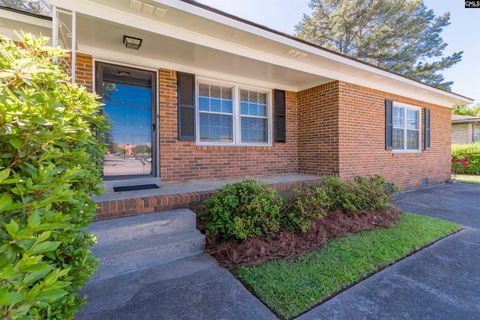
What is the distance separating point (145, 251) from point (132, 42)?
319cm

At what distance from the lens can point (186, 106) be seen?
4.73m

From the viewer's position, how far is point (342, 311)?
1.93 m

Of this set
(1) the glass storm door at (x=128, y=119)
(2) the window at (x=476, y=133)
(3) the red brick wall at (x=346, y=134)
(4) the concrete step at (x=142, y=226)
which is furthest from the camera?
(2) the window at (x=476, y=133)

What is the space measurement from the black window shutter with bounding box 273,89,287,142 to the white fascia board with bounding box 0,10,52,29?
462 centimetres

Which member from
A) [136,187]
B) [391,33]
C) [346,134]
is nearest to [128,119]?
[136,187]

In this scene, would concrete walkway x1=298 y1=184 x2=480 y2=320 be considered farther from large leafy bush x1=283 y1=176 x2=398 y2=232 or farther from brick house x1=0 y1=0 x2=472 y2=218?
brick house x1=0 y1=0 x2=472 y2=218

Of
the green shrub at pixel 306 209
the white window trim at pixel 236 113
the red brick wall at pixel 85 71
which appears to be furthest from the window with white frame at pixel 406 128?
the red brick wall at pixel 85 71

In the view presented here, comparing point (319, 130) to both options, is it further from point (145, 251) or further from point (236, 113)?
point (145, 251)

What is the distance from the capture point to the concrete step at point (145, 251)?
2447 mm

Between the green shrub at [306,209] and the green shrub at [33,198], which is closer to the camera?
the green shrub at [33,198]

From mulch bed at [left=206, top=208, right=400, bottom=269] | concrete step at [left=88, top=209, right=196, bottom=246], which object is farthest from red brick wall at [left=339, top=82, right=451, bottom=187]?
concrete step at [left=88, top=209, right=196, bottom=246]

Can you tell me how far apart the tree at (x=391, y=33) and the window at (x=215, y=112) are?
14534mm

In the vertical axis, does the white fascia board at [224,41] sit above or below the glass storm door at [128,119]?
above

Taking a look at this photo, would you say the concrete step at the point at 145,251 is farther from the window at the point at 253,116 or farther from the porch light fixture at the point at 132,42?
the window at the point at 253,116
